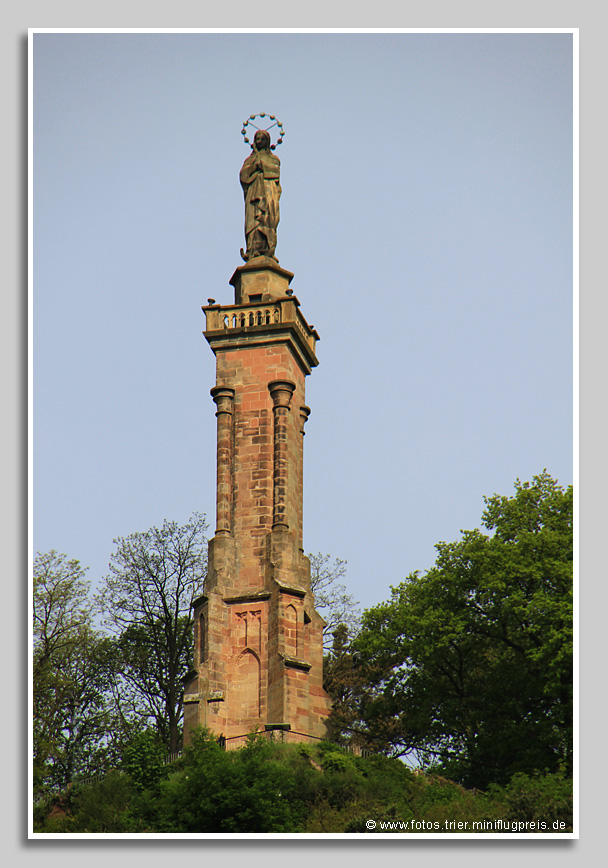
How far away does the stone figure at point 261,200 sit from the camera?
135 ft

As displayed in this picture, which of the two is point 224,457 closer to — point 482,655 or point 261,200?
point 261,200

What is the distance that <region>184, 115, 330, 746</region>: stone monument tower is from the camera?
35.1 m

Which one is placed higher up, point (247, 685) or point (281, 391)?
point (281, 391)

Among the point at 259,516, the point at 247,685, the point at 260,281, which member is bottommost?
the point at 247,685

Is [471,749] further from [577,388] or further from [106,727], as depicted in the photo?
[577,388]

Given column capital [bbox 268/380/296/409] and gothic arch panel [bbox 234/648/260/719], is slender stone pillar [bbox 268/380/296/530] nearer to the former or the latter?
Answer: column capital [bbox 268/380/296/409]

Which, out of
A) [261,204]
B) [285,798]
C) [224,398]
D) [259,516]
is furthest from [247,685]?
[261,204]

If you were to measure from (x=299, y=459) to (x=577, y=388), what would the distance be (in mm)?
16840

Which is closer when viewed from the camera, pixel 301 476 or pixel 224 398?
pixel 224 398

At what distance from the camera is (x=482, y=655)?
137 ft

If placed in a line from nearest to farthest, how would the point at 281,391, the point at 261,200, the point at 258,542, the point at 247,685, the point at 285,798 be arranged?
the point at 285,798 < the point at 247,685 < the point at 258,542 < the point at 281,391 < the point at 261,200

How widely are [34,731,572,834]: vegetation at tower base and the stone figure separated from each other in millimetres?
15369

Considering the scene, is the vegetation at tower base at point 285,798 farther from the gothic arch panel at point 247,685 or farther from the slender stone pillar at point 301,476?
the slender stone pillar at point 301,476

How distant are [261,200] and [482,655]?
50.4 feet
